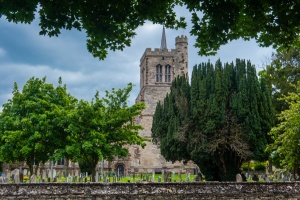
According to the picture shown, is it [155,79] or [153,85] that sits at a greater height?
[155,79]

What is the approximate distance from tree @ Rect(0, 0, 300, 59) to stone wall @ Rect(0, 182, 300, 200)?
6.79 m

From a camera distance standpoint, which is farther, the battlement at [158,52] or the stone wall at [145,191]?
the battlement at [158,52]

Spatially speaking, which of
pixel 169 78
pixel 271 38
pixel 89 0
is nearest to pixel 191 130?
pixel 271 38

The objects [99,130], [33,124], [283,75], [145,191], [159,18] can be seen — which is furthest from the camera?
[283,75]

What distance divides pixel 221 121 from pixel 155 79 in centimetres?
3042

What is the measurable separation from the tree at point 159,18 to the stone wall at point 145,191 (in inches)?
267

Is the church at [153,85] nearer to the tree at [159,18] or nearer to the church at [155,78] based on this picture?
the church at [155,78]

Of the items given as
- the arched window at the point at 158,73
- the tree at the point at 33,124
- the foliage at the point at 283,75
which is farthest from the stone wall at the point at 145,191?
the arched window at the point at 158,73

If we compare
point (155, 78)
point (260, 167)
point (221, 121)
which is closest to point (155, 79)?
point (155, 78)

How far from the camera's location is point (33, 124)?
29.6m

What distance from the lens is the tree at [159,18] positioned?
22.2 ft

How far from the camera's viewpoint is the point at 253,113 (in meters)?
26.7

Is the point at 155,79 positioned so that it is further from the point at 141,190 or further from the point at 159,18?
the point at 159,18

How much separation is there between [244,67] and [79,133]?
14.0 m
